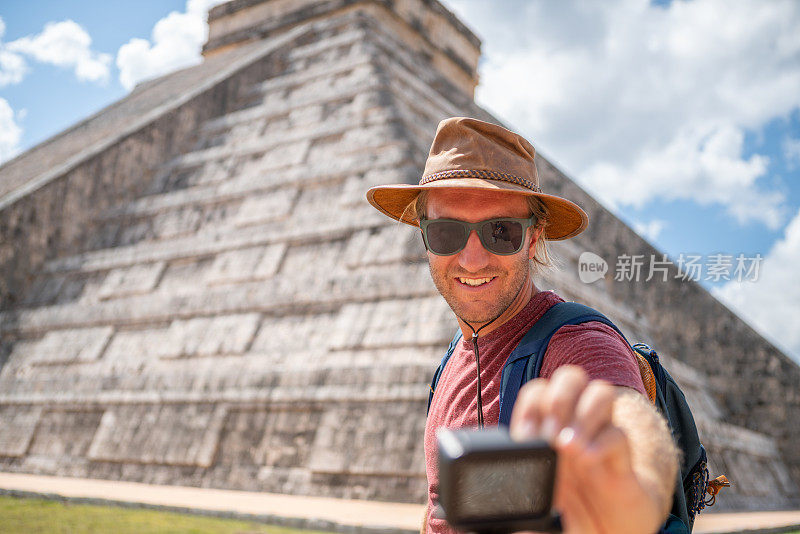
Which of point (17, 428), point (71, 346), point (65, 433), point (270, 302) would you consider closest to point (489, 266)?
point (270, 302)

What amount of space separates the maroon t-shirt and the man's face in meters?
0.06

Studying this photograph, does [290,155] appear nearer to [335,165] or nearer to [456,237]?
[335,165]

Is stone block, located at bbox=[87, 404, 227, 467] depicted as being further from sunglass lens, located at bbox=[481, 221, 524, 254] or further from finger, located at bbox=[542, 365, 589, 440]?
finger, located at bbox=[542, 365, 589, 440]

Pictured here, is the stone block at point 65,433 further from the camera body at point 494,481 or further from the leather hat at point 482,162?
the camera body at point 494,481

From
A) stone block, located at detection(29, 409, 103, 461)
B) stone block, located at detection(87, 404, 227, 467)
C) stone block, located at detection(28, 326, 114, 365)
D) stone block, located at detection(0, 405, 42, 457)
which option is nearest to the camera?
stone block, located at detection(87, 404, 227, 467)

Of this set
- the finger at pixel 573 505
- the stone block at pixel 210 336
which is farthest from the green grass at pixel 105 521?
the finger at pixel 573 505

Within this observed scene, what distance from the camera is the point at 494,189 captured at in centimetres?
144

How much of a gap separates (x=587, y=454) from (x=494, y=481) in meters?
0.11

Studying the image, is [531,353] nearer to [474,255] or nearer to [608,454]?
[474,255]

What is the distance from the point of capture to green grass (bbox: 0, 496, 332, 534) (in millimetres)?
3404

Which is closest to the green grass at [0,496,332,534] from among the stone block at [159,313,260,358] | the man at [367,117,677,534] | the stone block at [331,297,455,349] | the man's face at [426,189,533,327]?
the stone block at [331,297,455,349]

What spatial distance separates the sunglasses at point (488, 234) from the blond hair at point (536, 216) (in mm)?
100

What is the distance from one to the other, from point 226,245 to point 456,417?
590cm

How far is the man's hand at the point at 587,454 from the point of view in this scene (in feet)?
2.47
